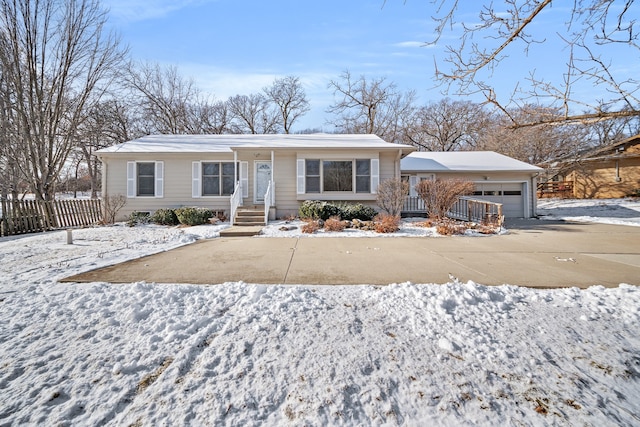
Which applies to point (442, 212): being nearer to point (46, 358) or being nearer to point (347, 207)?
point (347, 207)

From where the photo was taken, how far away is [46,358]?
6.75 feet

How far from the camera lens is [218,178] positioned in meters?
12.5

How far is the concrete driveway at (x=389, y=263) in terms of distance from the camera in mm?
3818

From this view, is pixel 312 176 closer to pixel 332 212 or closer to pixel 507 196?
pixel 332 212

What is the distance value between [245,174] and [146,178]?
15.9 feet

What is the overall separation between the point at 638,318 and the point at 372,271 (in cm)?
290

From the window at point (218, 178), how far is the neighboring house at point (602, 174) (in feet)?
73.6

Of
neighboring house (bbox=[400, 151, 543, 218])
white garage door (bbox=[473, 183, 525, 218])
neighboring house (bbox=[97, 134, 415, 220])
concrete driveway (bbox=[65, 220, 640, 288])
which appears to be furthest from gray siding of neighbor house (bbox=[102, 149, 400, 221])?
white garage door (bbox=[473, 183, 525, 218])

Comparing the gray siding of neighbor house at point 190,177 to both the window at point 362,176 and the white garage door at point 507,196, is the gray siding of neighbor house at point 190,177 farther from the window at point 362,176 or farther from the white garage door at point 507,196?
the white garage door at point 507,196

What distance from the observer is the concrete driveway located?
3.82 meters

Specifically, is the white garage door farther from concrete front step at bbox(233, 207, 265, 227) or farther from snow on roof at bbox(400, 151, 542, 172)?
concrete front step at bbox(233, 207, 265, 227)

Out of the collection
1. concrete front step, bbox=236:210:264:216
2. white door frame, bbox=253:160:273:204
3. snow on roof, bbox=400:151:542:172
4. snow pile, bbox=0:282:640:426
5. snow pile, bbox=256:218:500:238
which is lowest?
snow pile, bbox=0:282:640:426

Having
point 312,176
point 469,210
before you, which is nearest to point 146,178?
point 312,176

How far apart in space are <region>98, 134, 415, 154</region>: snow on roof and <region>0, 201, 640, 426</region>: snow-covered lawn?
30.5 feet
